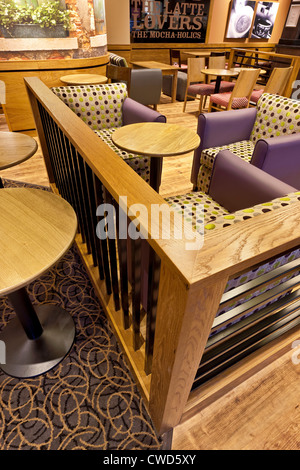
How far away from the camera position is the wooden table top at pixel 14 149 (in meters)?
1.56

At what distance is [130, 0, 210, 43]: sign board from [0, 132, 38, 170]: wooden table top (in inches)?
266

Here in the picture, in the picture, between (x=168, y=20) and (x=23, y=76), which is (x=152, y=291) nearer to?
(x=23, y=76)

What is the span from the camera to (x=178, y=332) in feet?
2.38

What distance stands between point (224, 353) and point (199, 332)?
0.49 metres

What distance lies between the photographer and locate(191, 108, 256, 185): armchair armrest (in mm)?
2564

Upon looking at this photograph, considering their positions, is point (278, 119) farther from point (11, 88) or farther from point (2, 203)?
point (11, 88)

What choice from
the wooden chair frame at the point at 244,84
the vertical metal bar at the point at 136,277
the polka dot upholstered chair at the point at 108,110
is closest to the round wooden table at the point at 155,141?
the polka dot upholstered chair at the point at 108,110

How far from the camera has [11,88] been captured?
370 centimetres

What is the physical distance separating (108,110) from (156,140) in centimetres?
129

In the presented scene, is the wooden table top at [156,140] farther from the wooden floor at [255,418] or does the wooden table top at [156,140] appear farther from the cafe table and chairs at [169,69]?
the cafe table and chairs at [169,69]

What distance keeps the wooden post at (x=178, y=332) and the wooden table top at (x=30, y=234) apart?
0.43 m

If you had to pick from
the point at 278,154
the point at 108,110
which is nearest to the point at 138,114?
the point at 108,110

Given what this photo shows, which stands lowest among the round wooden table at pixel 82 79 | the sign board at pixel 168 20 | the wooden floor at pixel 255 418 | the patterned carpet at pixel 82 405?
the wooden floor at pixel 255 418
